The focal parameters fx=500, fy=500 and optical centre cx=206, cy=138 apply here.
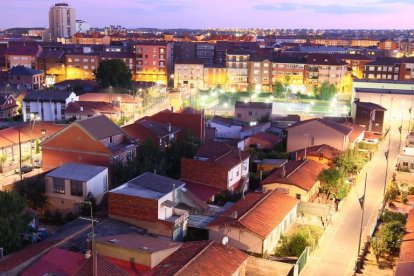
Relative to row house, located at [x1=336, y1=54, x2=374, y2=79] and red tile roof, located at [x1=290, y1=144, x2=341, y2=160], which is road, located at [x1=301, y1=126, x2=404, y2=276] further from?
row house, located at [x1=336, y1=54, x2=374, y2=79]

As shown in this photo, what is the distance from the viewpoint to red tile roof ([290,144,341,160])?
64.2ft

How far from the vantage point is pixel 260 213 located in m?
12.7

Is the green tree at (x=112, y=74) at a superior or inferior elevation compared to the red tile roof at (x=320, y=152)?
superior

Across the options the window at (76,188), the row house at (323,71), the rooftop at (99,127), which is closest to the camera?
the window at (76,188)

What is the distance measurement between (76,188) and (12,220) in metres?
3.08

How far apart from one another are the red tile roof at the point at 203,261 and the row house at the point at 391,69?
38066 millimetres

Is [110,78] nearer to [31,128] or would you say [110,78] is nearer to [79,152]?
[31,128]

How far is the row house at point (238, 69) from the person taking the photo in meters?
44.1

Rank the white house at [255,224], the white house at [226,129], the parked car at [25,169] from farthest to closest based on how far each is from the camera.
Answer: the white house at [226,129] < the parked car at [25,169] < the white house at [255,224]

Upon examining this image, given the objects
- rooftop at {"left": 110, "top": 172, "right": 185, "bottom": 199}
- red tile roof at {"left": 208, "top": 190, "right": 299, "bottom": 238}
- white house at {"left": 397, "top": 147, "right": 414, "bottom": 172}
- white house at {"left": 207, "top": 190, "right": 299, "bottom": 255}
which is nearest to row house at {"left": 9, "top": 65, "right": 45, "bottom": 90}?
rooftop at {"left": 110, "top": 172, "right": 185, "bottom": 199}

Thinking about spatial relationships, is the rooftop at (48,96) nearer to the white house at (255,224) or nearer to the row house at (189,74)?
the row house at (189,74)

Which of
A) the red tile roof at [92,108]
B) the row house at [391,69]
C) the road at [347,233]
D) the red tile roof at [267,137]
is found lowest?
the road at [347,233]

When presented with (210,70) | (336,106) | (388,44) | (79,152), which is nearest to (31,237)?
(79,152)

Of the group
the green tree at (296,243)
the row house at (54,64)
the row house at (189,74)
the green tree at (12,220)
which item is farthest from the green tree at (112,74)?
the green tree at (296,243)
